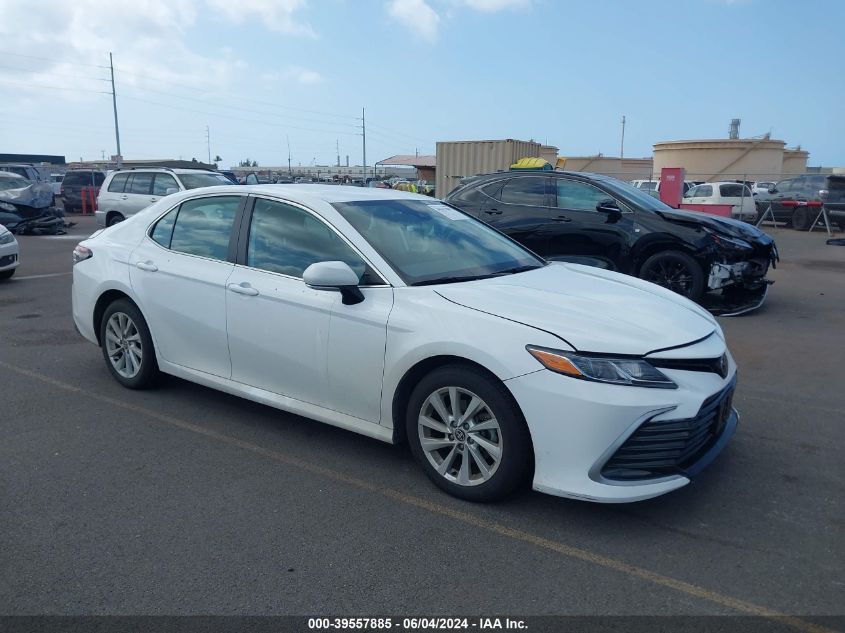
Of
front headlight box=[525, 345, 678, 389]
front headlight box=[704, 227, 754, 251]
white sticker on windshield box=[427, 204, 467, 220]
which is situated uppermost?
white sticker on windshield box=[427, 204, 467, 220]

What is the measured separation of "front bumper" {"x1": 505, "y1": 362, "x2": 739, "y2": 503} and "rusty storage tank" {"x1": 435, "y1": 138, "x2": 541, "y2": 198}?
16663 millimetres

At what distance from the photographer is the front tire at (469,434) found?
A: 3.42 metres

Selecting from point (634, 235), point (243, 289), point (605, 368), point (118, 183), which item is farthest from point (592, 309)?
point (118, 183)

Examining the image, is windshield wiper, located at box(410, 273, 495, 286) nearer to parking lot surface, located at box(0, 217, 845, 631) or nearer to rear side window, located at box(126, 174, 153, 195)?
parking lot surface, located at box(0, 217, 845, 631)

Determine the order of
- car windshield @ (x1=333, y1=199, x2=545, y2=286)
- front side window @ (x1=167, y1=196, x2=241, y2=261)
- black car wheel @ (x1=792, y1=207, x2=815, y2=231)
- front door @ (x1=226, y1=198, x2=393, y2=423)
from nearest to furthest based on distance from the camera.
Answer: front door @ (x1=226, y1=198, x2=393, y2=423) < car windshield @ (x1=333, y1=199, x2=545, y2=286) < front side window @ (x1=167, y1=196, x2=241, y2=261) < black car wheel @ (x1=792, y1=207, x2=815, y2=231)

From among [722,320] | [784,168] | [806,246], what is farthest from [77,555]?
[784,168]

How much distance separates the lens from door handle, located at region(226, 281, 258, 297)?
4.39 meters

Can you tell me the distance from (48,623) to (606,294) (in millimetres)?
3107

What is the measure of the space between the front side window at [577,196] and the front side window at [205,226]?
5269 mm

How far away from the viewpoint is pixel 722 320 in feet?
27.5

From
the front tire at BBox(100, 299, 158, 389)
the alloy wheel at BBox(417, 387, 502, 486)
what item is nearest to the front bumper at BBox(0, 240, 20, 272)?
the front tire at BBox(100, 299, 158, 389)

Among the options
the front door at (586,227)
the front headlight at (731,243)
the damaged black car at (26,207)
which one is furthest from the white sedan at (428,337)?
the damaged black car at (26,207)

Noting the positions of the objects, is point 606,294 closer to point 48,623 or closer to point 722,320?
point 48,623

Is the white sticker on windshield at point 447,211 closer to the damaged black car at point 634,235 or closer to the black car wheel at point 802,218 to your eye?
the damaged black car at point 634,235
